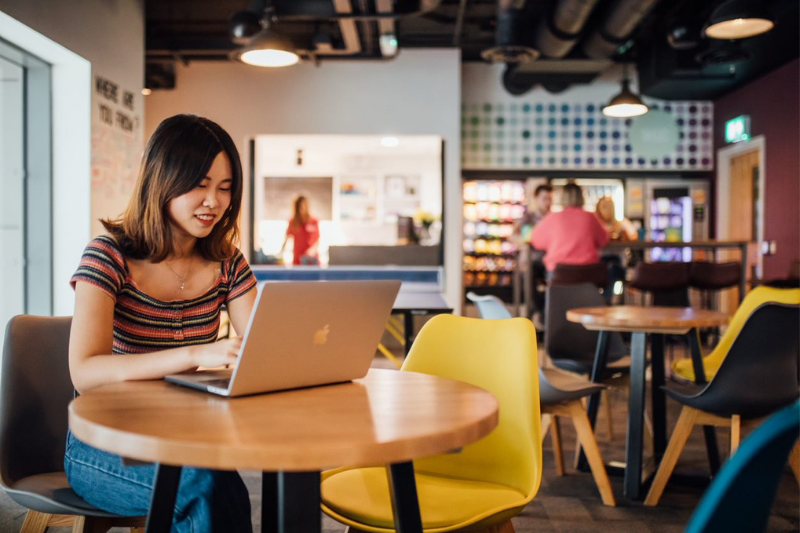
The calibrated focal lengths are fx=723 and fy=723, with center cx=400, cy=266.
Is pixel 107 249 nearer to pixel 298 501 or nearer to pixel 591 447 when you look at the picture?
pixel 298 501

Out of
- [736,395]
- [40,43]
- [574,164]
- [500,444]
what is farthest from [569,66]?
[500,444]

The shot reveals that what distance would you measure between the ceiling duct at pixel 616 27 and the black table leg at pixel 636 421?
366 centimetres

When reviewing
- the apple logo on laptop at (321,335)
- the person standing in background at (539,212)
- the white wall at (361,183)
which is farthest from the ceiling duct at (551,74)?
the apple logo on laptop at (321,335)

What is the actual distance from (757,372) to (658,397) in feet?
2.45

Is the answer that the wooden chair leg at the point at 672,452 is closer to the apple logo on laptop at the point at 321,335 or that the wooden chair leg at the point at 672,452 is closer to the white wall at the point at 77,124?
the apple logo on laptop at the point at 321,335

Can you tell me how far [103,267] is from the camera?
1499 mm

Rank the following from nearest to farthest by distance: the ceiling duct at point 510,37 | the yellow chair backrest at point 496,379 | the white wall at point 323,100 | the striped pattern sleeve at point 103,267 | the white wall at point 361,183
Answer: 1. the striped pattern sleeve at point 103,267
2. the yellow chair backrest at point 496,379
3. the ceiling duct at point 510,37
4. the white wall at point 323,100
5. the white wall at point 361,183

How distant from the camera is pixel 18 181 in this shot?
4.80 meters

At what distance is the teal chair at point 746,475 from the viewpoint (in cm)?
73

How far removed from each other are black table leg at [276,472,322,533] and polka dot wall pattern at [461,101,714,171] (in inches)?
342

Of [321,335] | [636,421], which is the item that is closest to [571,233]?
[636,421]

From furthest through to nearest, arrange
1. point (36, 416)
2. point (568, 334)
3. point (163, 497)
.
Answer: point (568, 334)
point (36, 416)
point (163, 497)

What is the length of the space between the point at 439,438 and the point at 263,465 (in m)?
0.25

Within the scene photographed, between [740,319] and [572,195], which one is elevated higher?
[572,195]
